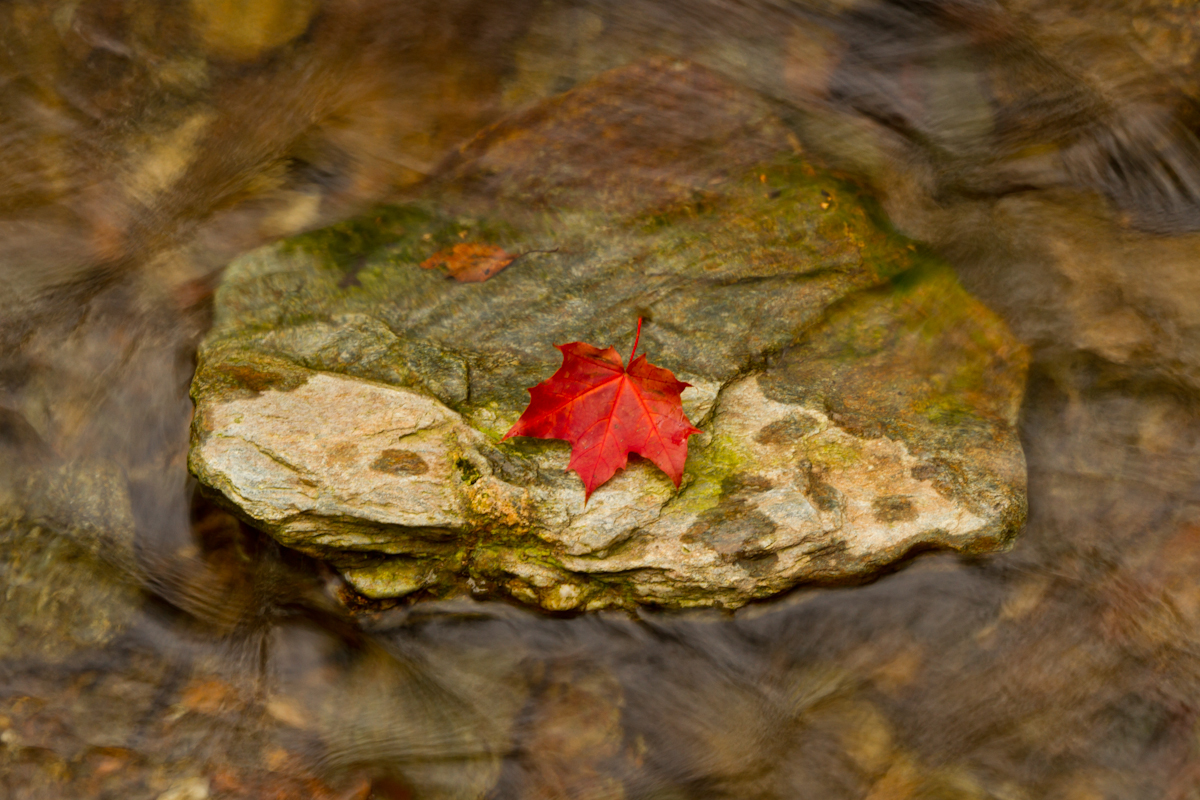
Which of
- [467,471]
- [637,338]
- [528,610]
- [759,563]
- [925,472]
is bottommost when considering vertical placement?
[528,610]

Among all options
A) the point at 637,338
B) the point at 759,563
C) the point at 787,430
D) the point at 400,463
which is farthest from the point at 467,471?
the point at 787,430

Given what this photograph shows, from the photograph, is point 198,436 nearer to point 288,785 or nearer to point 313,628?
point 313,628

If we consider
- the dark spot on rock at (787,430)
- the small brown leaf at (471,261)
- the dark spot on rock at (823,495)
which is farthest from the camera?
the small brown leaf at (471,261)

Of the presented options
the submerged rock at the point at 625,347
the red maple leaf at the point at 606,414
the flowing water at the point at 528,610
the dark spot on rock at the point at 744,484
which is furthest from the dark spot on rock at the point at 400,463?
the dark spot on rock at the point at 744,484

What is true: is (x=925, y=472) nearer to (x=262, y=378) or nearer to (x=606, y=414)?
(x=606, y=414)

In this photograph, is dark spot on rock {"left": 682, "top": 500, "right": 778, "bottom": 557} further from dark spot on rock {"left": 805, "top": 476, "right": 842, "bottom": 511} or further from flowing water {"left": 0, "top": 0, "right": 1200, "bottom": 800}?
flowing water {"left": 0, "top": 0, "right": 1200, "bottom": 800}

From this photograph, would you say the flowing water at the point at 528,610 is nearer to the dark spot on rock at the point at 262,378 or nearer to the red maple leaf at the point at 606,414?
the dark spot on rock at the point at 262,378

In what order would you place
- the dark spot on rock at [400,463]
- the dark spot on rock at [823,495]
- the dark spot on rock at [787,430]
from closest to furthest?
the dark spot on rock at [400,463]
the dark spot on rock at [823,495]
the dark spot on rock at [787,430]

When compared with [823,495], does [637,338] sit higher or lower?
higher
